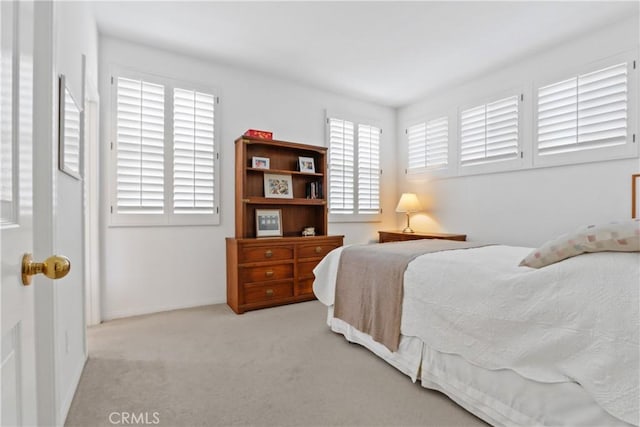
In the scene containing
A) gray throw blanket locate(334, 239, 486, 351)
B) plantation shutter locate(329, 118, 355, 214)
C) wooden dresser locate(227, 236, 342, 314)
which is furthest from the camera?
plantation shutter locate(329, 118, 355, 214)

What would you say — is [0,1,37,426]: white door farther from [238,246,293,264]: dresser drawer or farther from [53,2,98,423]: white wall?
[238,246,293,264]: dresser drawer

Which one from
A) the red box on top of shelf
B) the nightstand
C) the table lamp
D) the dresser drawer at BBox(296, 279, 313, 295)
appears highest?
the red box on top of shelf

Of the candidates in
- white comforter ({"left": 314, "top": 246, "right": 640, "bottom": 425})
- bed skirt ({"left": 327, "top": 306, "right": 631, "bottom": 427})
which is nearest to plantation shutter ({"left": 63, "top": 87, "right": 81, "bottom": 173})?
white comforter ({"left": 314, "top": 246, "right": 640, "bottom": 425})

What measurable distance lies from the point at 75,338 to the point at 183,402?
2.64 ft

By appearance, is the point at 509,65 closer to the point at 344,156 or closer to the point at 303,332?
the point at 344,156

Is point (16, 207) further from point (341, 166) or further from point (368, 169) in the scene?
point (368, 169)

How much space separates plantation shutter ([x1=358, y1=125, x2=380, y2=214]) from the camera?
4742 millimetres

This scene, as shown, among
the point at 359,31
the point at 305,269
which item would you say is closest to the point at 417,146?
the point at 359,31

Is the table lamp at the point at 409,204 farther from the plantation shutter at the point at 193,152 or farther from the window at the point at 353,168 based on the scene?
the plantation shutter at the point at 193,152

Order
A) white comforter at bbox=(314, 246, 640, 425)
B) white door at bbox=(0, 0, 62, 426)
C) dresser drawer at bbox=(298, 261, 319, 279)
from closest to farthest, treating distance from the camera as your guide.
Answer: white door at bbox=(0, 0, 62, 426) < white comforter at bbox=(314, 246, 640, 425) < dresser drawer at bbox=(298, 261, 319, 279)

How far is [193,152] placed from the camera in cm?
347

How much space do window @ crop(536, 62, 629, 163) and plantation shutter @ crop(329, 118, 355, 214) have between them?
2262 millimetres

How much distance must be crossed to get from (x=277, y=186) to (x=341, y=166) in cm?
116

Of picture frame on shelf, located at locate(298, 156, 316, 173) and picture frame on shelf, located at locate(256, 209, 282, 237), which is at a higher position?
picture frame on shelf, located at locate(298, 156, 316, 173)
